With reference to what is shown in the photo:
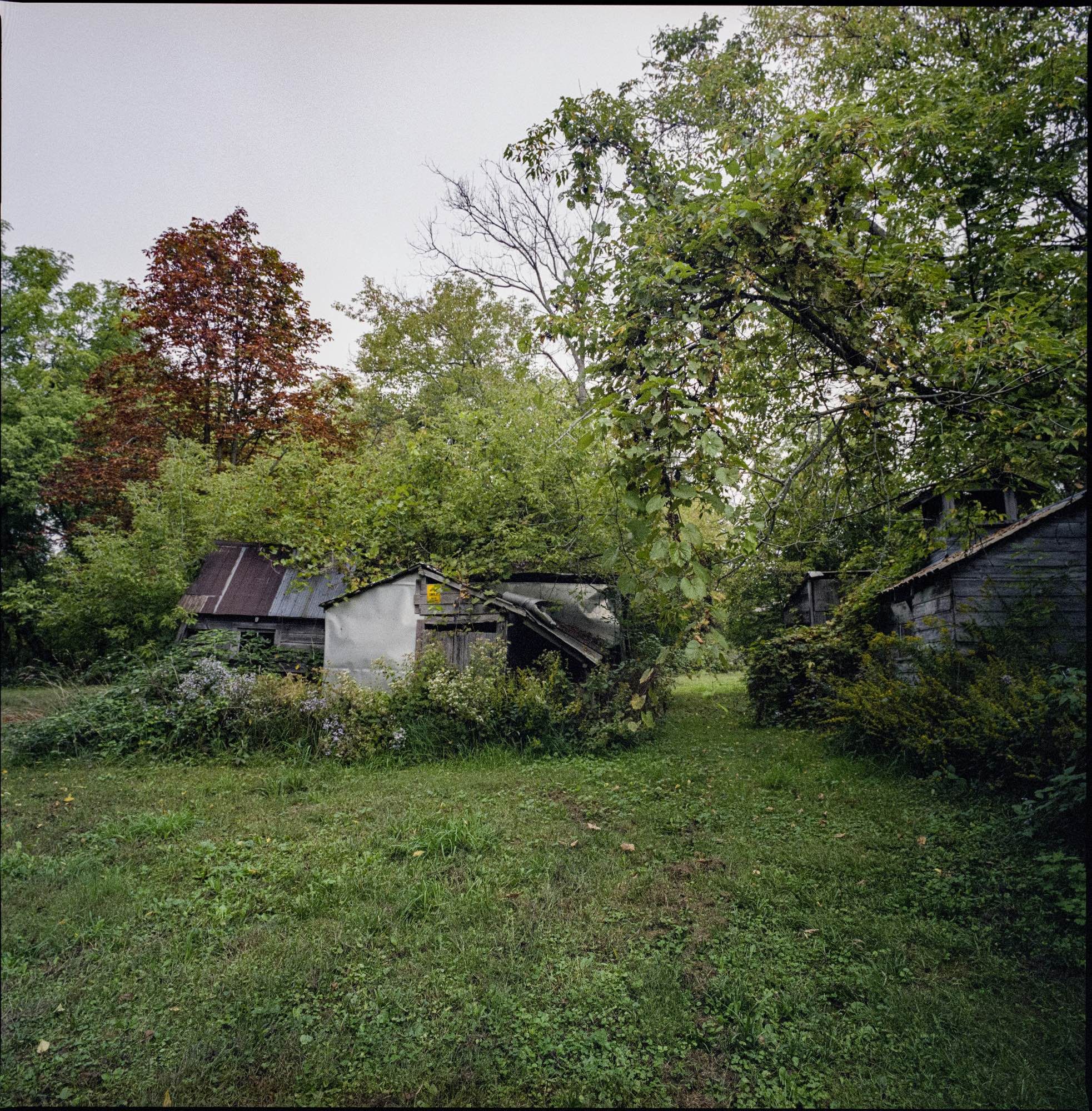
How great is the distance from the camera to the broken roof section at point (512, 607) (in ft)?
31.1

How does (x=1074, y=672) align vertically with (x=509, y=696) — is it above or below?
above

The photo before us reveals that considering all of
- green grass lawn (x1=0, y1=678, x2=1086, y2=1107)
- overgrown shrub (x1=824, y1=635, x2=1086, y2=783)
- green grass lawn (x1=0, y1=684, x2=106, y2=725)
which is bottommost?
green grass lawn (x1=0, y1=678, x2=1086, y2=1107)

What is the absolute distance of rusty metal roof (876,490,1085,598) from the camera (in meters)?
6.48

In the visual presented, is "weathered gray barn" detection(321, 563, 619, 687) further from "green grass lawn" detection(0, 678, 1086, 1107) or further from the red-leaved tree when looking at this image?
the red-leaved tree

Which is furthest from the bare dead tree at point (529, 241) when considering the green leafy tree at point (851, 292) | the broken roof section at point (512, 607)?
the broken roof section at point (512, 607)

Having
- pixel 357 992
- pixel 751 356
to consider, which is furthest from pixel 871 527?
pixel 357 992

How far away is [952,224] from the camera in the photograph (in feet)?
20.2

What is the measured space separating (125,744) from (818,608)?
11819mm

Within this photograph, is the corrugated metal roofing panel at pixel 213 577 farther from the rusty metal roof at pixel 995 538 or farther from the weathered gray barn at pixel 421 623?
the rusty metal roof at pixel 995 538

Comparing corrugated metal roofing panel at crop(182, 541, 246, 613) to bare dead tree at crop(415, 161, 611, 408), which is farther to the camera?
corrugated metal roofing panel at crop(182, 541, 246, 613)

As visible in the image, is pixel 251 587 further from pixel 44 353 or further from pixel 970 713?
pixel 970 713

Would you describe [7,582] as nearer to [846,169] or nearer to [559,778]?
[559,778]

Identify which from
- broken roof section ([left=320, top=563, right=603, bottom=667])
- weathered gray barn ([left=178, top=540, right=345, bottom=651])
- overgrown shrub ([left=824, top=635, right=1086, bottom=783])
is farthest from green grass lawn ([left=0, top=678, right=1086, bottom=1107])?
weathered gray barn ([left=178, top=540, right=345, bottom=651])

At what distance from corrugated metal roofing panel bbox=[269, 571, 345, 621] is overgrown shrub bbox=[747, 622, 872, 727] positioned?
24.6 ft
